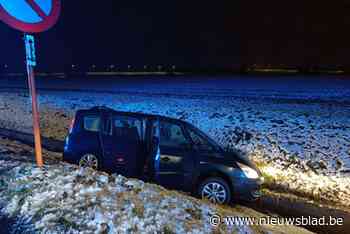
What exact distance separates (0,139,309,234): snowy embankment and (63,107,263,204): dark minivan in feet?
8.40

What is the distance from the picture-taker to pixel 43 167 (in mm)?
4316

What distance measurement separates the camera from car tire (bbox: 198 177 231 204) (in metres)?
6.56

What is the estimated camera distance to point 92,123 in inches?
313

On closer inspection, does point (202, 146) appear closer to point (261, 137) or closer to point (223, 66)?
point (261, 137)

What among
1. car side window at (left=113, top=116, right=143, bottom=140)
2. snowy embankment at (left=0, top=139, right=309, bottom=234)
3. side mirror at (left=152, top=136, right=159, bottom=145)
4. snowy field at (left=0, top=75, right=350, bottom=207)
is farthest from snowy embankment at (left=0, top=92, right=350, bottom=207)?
snowy embankment at (left=0, top=139, right=309, bottom=234)

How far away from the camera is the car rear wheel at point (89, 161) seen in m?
7.61

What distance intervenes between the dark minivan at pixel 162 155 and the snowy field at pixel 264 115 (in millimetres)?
1923

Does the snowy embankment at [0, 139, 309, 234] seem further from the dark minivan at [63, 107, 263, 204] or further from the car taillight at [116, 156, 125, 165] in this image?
the car taillight at [116, 156, 125, 165]

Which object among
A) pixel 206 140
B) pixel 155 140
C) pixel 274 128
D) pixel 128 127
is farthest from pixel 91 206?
pixel 274 128

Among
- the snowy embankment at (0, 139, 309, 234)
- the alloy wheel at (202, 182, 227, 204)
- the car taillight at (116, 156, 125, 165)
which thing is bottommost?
the alloy wheel at (202, 182, 227, 204)

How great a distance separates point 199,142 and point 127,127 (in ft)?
5.57

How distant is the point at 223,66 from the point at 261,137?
1581cm

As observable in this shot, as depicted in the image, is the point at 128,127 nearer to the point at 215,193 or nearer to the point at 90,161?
the point at 90,161

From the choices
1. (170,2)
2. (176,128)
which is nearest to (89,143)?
(176,128)
